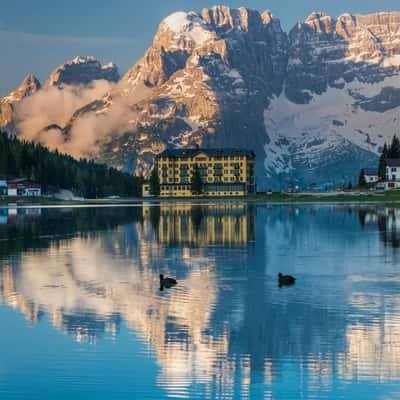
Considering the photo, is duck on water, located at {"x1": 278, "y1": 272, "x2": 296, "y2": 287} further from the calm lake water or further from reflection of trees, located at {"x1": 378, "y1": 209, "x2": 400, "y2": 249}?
reflection of trees, located at {"x1": 378, "y1": 209, "x2": 400, "y2": 249}

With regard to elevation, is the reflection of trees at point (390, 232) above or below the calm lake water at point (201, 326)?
above

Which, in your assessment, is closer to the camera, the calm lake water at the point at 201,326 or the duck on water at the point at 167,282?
the calm lake water at the point at 201,326

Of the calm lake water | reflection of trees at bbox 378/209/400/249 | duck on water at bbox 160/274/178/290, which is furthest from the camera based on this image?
reflection of trees at bbox 378/209/400/249

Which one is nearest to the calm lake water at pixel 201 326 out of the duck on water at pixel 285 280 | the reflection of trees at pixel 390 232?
the duck on water at pixel 285 280

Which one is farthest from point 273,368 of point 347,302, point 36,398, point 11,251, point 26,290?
point 11,251

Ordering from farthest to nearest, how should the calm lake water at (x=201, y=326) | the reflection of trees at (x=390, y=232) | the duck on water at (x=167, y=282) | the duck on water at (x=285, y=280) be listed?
the reflection of trees at (x=390, y=232) → the duck on water at (x=285, y=280) → the duck on water at (x=167, y=282) → the calm lake water at (x=201, y=326)

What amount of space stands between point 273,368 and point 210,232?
63.7m

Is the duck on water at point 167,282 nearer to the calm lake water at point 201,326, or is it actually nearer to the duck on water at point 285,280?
the calm lake water at point 201,326

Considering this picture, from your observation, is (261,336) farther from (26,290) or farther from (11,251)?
(11,251)

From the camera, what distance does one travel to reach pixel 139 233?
296ft

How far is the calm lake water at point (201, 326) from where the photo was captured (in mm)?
24266

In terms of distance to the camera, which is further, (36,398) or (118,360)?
(118,360)

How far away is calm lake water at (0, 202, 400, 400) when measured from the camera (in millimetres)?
24266

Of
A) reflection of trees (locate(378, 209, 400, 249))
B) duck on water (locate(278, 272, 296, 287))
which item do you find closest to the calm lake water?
duck on water (locate(278, 272, 296, 287))
